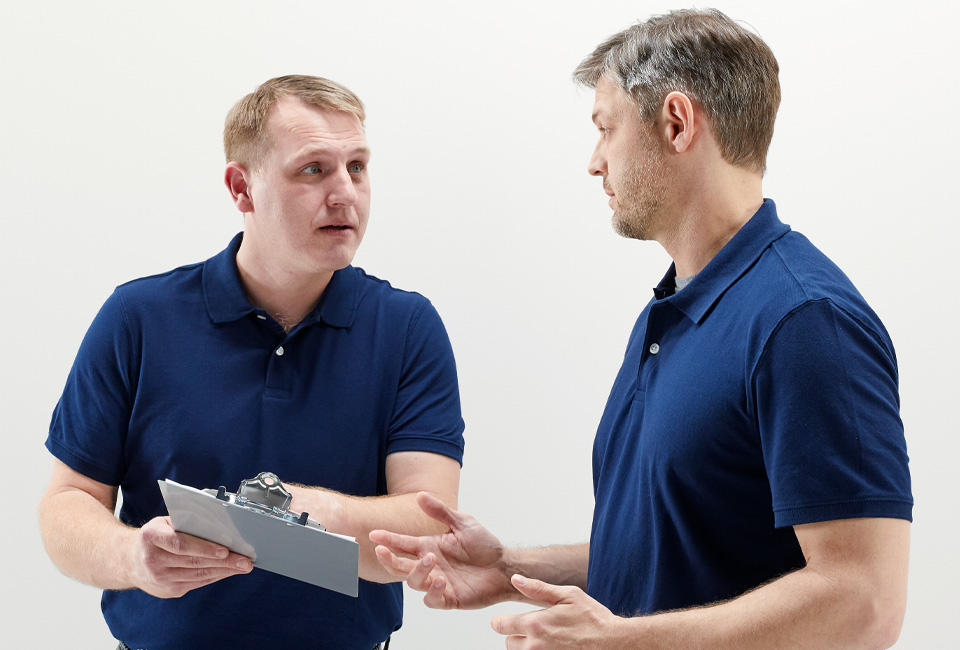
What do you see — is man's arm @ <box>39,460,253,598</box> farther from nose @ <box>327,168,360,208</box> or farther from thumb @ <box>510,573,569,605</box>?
nose @ <box>327,168,360,208</box>

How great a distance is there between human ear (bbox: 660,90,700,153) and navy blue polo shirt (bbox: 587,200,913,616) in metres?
0.15

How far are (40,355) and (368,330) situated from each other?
1321mm

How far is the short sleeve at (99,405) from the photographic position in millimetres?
1642

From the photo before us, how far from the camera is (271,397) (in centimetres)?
166

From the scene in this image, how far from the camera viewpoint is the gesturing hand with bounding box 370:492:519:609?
138cm

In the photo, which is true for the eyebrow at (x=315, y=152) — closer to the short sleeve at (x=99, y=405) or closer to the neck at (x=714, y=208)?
the short sleeve at (x=99, y=405)

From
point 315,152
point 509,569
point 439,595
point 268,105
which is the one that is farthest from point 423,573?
point 268,105

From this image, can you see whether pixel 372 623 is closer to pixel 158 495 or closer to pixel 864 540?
Answer: pixel 158 495

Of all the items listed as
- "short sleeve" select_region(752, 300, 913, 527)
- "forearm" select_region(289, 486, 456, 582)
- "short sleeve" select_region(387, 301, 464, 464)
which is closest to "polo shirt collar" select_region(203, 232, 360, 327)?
"short sleeve" select_region(387, 301, 464, 464)

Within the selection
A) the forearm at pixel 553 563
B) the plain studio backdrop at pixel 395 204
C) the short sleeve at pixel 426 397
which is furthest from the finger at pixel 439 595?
the plain studio backdrop at pixel 395 204

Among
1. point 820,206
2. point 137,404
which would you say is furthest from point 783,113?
point 137,404

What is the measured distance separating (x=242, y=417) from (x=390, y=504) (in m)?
0.32

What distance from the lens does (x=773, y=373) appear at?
1065mm

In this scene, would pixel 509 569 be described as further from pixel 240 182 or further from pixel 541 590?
pixel 240 182
